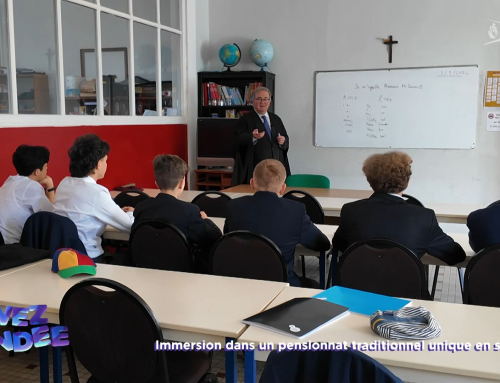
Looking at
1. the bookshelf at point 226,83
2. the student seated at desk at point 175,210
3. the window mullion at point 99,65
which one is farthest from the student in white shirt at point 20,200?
the bookshelf at point 226,83

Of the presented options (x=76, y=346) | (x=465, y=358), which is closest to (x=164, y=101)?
(x=76, y=346)

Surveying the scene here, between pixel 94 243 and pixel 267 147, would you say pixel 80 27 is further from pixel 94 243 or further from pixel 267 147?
pixel 94 243

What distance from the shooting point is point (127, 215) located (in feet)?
10.5

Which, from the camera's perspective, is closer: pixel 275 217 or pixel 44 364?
pixel 44 364

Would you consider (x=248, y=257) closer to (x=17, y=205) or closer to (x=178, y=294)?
(x=178, y=294)

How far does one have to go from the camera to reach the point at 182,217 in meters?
2.89

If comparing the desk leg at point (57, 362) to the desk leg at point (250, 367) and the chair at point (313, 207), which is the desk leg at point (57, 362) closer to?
the desk leg at point (250, 367)

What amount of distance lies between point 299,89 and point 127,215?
4074 mm

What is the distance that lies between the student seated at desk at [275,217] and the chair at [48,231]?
0.88 metres

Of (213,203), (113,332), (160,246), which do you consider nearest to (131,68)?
(213,203)

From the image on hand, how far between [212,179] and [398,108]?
2518 mm

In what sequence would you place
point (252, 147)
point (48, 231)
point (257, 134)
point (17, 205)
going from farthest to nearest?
1. point (252, 147)
2. point (257, 134)
3. point (17, 205)
4. point (48, 231)

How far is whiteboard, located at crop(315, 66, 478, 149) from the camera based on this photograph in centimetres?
603

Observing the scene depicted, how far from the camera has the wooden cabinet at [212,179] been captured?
671 cm
